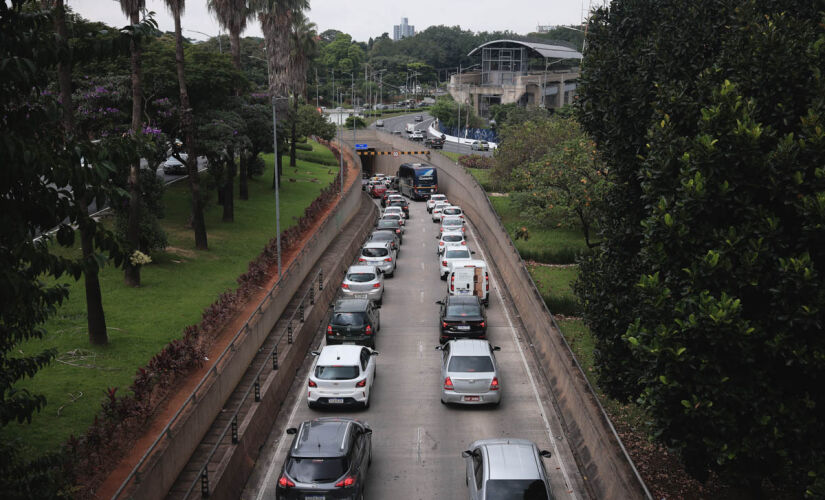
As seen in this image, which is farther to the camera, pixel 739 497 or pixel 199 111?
pixel 199 111

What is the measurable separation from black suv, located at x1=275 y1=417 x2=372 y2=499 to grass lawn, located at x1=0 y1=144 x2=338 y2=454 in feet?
15.3

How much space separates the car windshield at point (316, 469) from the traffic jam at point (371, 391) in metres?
0.02

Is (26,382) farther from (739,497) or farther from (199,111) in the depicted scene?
(199,111)

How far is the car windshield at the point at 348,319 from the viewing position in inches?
912

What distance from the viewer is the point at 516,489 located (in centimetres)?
1273

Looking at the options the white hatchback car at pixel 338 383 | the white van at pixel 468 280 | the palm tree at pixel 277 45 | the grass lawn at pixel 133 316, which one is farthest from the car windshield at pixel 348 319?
the palm tree at pixel 277 45

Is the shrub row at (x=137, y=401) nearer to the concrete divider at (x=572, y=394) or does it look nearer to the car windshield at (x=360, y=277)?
the car windshield at (x=360, y=277)

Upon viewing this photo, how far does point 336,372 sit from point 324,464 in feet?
17.5

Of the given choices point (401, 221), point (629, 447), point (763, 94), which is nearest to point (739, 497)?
point (629, 447)

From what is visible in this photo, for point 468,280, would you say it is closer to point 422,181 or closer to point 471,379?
Answer: point 471,379

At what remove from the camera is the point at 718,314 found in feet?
30.4

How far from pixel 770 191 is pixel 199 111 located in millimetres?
30457

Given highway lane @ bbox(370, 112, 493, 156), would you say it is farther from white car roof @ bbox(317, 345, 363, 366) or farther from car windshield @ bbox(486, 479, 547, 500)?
car windshield @ bbox(486, 479, 547, 500)

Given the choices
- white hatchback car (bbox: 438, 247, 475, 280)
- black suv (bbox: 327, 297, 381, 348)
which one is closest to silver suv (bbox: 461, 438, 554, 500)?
black suv (bbox: 327, 297, 381, 348)
